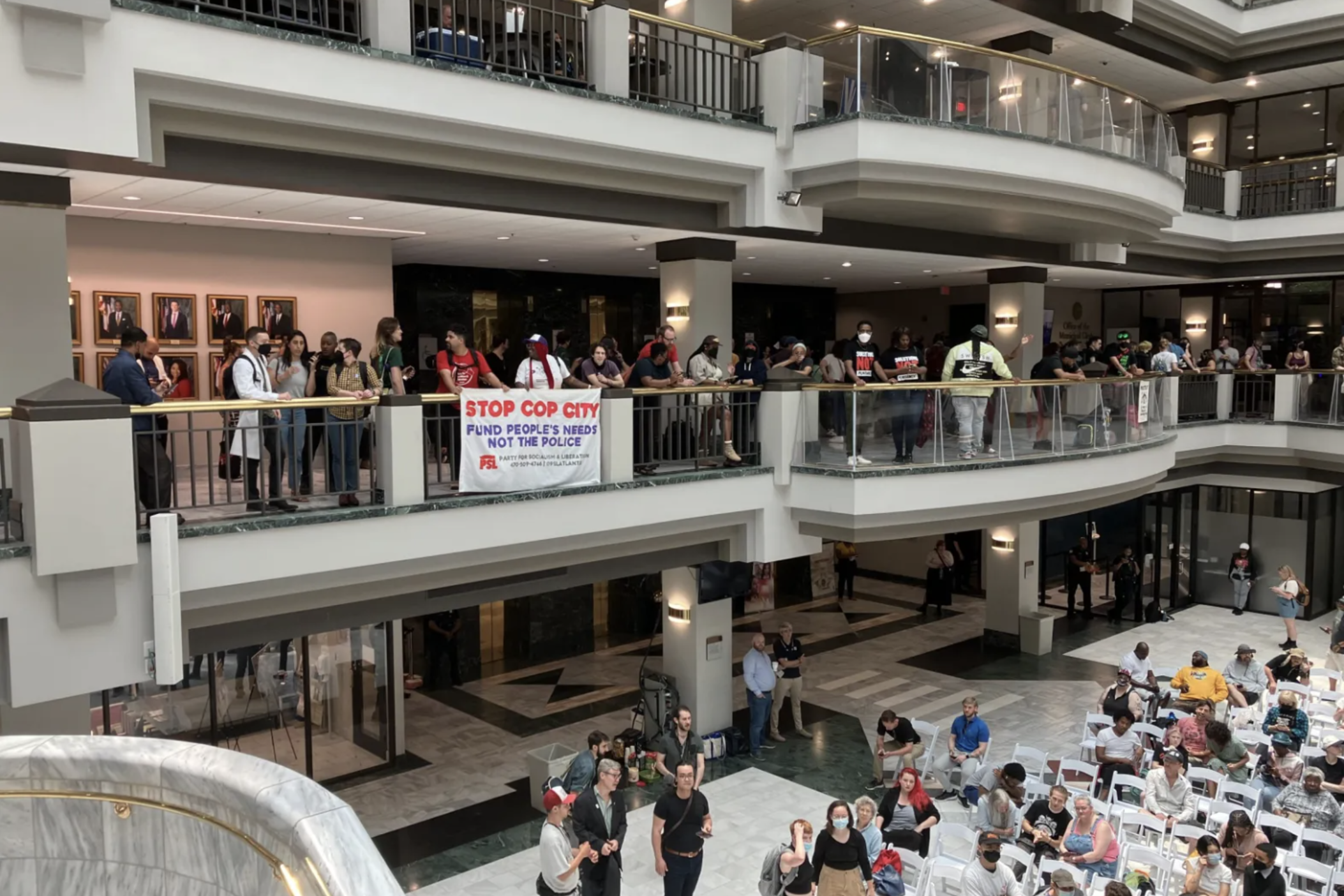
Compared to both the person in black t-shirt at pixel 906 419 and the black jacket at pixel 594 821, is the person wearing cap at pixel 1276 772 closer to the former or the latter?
the person in black t-shirt at pixel 906 419

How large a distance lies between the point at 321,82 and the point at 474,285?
9.99m

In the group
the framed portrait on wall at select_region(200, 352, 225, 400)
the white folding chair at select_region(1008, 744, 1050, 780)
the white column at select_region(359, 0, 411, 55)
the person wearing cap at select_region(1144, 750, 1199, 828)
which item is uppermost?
the white column at select_region(359, 0, 411, 55)

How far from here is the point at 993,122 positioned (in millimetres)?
14125

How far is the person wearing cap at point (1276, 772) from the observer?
1158 centimetres

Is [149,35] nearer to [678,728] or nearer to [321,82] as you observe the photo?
[321,82]

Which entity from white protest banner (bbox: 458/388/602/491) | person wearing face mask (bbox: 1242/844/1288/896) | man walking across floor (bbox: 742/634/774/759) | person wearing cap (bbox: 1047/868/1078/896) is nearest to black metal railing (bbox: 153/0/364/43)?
white protest banner (bbox: 458/388/602/491)

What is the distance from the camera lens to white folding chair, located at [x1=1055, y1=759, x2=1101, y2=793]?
42.0ft

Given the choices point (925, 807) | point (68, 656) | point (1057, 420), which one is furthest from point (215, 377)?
point (1057, 420)

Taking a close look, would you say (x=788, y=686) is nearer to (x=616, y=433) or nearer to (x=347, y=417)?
(x=616, y=433)

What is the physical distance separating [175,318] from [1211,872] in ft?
43.1

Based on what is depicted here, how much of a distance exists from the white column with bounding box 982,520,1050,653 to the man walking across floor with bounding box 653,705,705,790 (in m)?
8.99

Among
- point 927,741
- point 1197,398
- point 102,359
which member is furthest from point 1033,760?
point 1197,398

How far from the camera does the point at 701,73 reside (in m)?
14.4

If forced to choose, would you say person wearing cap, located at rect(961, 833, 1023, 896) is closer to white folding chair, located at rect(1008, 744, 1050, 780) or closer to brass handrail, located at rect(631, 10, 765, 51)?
white folding chair, located at rect(1008, 744, 1050, 780)
